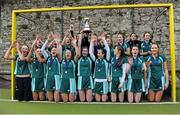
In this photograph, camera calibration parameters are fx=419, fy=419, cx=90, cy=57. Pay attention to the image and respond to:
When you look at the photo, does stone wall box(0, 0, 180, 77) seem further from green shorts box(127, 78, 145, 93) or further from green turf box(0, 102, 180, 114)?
green turf box(0, 102, 180, 114)

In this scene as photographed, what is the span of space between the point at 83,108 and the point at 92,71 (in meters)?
1.10

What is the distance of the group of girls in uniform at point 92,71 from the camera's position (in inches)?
357

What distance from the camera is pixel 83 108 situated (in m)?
8.44

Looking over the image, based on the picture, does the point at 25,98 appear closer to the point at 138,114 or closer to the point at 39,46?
the point at 39,46

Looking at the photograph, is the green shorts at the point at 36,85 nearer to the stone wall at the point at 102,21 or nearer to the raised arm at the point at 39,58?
the raised arm at the point at 39,58

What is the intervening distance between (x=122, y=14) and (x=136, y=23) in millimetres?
643

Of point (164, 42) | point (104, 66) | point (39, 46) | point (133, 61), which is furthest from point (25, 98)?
point (164, 42)

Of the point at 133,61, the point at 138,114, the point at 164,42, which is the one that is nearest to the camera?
the point at 138,114

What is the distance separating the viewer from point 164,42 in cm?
1555

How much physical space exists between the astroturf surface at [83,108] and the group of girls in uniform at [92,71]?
367 millimetres

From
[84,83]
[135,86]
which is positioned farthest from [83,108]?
[135,86]

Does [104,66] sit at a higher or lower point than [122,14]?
lower

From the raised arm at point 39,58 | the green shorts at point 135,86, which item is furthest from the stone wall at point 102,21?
the green shorts at point 135,86

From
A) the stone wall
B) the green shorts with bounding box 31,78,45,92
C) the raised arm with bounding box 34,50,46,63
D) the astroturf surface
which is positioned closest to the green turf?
the astroturf surface
